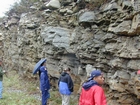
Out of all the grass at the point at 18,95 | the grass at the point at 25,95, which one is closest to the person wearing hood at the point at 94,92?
the grass at the point at 25,95

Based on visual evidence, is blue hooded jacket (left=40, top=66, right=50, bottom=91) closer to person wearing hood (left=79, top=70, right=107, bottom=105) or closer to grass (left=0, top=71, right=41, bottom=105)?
grass (left=0, top=71, right=41, bottom=105)

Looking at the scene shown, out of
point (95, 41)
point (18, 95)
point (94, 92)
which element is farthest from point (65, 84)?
point (18, 95)

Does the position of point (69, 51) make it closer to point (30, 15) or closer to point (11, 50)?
point (30, 15)

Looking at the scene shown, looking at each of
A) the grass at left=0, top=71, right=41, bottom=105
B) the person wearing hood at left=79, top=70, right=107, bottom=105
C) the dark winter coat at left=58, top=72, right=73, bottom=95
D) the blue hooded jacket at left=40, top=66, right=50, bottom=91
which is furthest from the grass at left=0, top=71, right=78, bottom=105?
the person wearing hood at left=79, top=70, right=107, bottom=105

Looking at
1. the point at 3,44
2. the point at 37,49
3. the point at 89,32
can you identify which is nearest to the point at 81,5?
the point at 89,32

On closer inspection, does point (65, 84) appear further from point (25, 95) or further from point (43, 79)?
point (25, 95)

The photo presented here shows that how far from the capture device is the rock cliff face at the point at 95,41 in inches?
267

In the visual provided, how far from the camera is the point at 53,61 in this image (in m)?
11.6

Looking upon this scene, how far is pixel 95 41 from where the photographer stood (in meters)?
8.40

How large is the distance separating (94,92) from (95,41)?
4295mm

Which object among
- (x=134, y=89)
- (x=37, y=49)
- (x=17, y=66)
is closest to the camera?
(x=134, y=89)

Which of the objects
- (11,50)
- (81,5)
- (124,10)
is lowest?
(11,50)

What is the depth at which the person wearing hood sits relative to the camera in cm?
420

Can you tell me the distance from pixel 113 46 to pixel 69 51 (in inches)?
120
